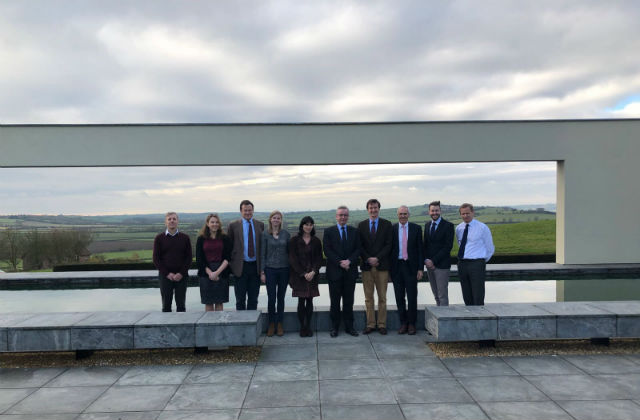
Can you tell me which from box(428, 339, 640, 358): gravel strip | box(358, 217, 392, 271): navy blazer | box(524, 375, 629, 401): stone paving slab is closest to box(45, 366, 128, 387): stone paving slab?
box(358, 217, 392, 271): navy blazer

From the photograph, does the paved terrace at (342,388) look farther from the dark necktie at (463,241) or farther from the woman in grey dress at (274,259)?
the dark necktie at (463,241)

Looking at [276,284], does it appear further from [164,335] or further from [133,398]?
[133,398]

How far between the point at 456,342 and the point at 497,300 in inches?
147

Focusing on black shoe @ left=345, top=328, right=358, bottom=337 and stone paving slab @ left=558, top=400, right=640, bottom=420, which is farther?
black shoe @ left=345, top=328, right=358, bottom=337

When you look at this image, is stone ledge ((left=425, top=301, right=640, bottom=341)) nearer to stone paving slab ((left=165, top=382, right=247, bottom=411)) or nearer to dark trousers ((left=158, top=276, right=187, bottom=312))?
stone paving slab ((left=165, top=382, right=247, bottom=411))

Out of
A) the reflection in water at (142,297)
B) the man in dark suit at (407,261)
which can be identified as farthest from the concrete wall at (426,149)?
the man in dark suit at (407,261)

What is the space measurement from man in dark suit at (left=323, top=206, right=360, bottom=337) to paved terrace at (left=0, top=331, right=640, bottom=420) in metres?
0.73

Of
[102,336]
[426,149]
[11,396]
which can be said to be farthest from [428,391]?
[426,149]

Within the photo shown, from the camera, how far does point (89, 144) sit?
12.8m

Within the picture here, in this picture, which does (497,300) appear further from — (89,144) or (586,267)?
(89,144)

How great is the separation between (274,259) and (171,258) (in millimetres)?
1417

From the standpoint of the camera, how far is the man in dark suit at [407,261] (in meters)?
5.78

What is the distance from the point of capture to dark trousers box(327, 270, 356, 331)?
5.75 meters

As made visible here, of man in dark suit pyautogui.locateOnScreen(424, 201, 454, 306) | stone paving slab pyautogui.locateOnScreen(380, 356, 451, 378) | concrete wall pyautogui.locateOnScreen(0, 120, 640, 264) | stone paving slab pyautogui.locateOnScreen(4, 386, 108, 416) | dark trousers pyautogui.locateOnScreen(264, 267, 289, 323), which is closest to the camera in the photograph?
stone paving slab pyautogui.locateOnScreen(4, 386, 108, 416)
